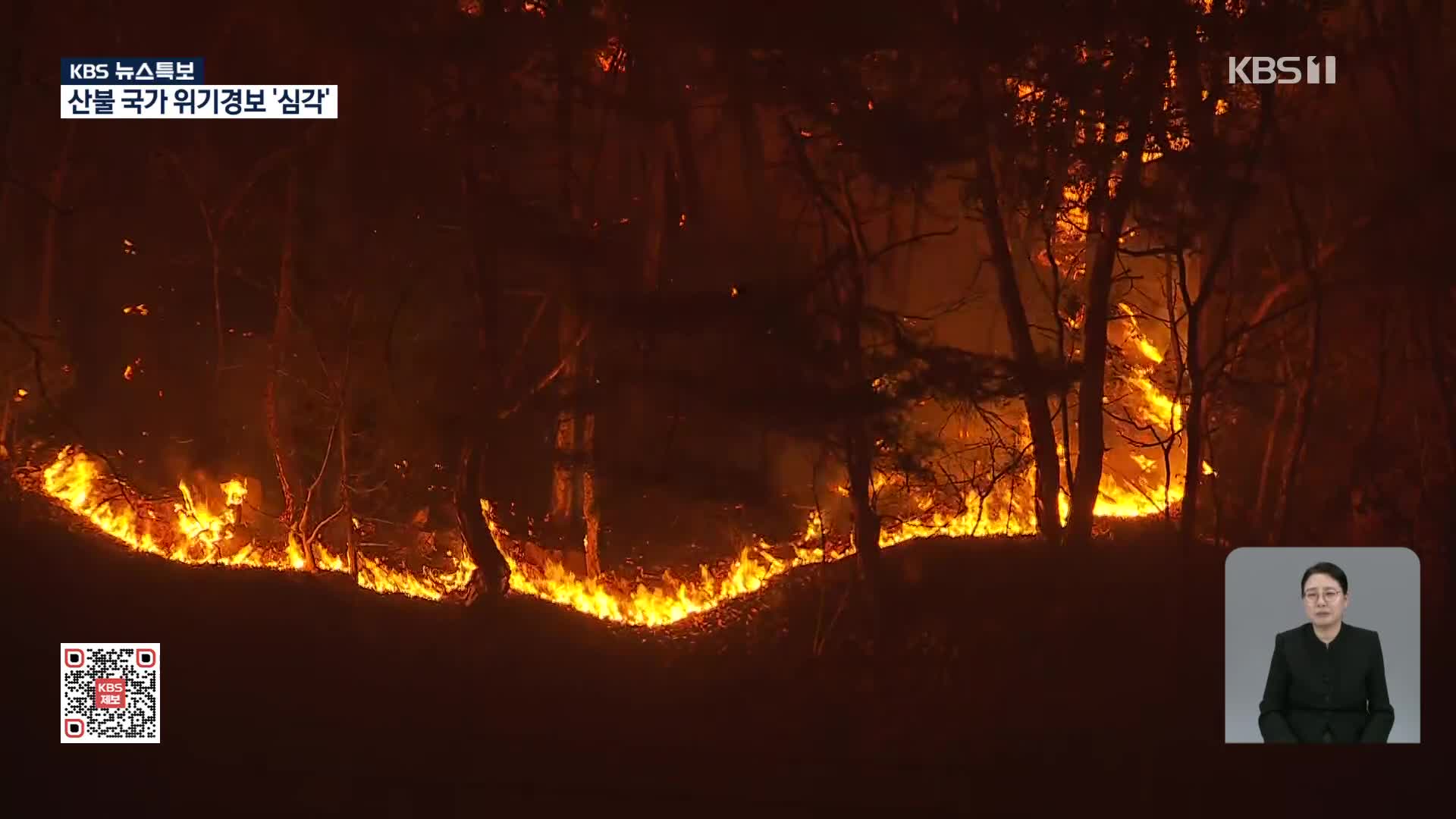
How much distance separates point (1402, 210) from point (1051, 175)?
2.10 m

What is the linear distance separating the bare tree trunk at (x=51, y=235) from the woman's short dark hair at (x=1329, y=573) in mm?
9283

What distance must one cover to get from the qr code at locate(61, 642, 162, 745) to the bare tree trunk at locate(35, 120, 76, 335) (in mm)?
4658

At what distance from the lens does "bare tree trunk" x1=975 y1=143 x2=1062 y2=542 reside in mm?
7090

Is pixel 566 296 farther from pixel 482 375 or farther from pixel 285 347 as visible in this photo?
pixel 285 347

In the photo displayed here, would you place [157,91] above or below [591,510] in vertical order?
above

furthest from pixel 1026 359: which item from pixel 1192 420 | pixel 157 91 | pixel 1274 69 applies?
pixel 157 91

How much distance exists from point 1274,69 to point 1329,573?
10.3 feet

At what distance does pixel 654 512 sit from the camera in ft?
29.2

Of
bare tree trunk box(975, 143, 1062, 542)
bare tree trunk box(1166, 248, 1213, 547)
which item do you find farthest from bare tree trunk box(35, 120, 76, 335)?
bare tree trunk box(1166, 248, 1213, 547)

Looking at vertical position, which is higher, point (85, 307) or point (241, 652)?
point (85, 307)

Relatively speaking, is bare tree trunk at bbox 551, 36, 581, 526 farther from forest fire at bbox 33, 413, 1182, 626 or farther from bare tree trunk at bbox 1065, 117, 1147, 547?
bare tree trunk at bbox 1065, 117, 1147, 547

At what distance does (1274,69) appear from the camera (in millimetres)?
6742

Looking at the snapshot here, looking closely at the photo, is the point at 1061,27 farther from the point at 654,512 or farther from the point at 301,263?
the point at 301,263

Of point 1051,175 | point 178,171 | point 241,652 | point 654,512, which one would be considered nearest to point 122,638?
point 241,652
